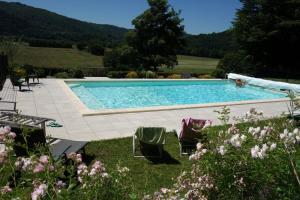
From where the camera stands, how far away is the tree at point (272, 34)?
3312 cm

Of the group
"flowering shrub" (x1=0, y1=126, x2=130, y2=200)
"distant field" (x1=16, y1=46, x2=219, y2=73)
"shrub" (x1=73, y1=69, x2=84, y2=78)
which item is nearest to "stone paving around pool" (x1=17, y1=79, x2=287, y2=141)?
"flowering shrub" (x1=0, y1=126, x2=130, y2=200)

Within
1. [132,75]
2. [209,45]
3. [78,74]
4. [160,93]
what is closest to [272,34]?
[132,75]

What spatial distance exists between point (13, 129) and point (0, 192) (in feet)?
15.6

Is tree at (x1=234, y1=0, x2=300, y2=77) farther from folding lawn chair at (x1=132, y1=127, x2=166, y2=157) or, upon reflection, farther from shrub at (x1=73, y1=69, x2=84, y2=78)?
folding lawn chair at (x1=132, y1=127, x2=166, y2=157)

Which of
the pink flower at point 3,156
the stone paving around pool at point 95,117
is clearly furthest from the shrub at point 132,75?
the pink flower at point 3,156

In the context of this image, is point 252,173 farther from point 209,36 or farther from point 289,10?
point 209,36

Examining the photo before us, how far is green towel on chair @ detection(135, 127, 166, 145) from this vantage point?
8180mm

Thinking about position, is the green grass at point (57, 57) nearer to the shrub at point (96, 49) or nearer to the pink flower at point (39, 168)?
the shrub at point (96, 49)

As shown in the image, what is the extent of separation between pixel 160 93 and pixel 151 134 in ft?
43.9

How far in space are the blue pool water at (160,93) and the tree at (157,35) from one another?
8690 mm

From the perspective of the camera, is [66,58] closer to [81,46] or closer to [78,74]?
[81,46]

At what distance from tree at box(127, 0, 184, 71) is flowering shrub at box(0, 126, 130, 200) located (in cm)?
3001

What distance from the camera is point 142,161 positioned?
25.6ft

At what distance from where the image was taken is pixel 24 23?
12681cm
